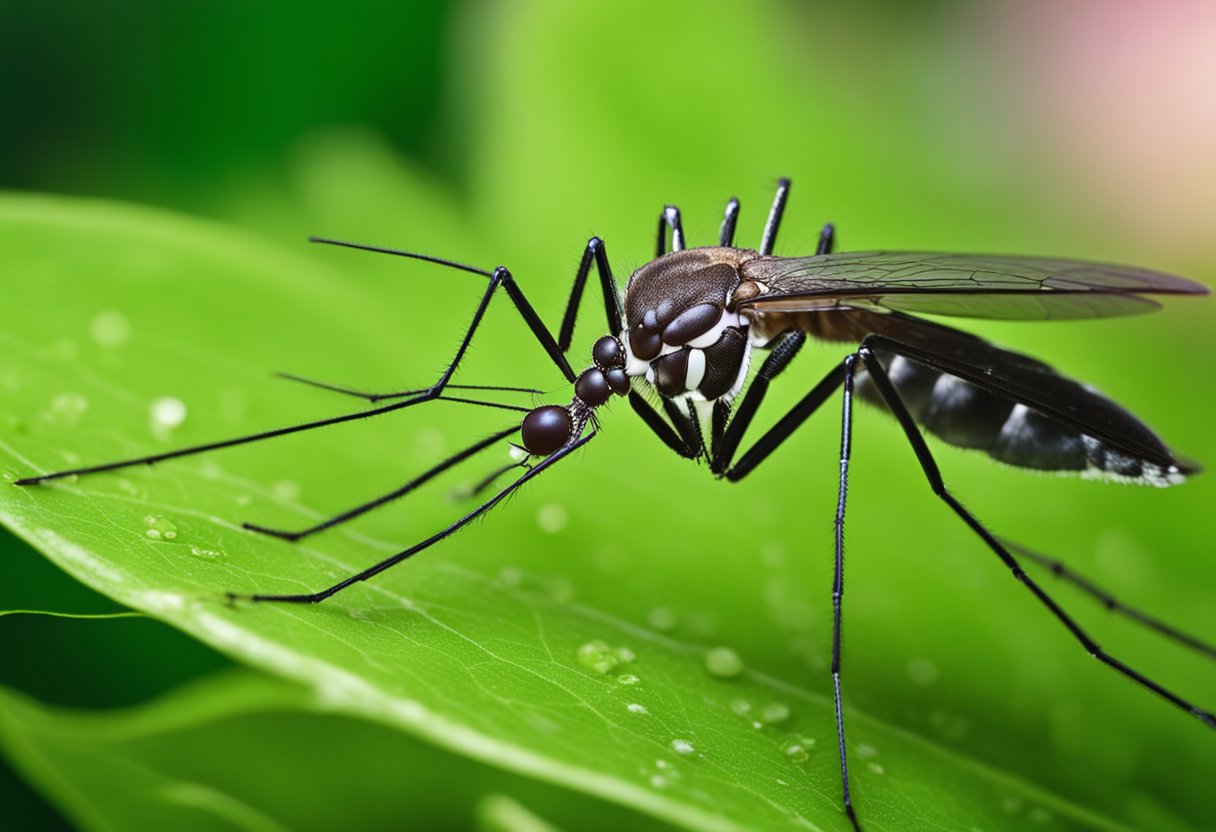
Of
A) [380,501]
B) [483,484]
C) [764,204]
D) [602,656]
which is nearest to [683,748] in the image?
[602,656]

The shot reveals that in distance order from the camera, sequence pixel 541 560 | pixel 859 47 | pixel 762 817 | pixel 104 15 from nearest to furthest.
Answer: pixel 762 817 < pixel 541 560 < pixel 104 15 < pixel 859 47

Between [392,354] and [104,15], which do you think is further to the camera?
[104,15]

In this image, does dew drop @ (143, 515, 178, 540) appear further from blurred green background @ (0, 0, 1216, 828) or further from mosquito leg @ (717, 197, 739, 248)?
mosquito leg @ (717, 197, 739, 248)

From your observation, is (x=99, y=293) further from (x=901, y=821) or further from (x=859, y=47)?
(x=859, y=47)

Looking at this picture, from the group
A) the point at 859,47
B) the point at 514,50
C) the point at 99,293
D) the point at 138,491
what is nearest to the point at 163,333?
the point at 99,293

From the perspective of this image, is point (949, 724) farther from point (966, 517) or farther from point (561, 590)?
point (561, 590)

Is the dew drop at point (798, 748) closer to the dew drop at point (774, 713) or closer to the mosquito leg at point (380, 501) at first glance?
the dew drop at point (774, 713)
